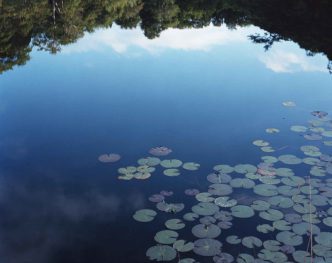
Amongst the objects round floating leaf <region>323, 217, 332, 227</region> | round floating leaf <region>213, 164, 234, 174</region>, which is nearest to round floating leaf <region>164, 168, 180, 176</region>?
round floating leaf <region>213, 164, 234, 174</region>

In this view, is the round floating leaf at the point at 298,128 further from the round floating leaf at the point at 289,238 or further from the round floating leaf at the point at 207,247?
the round floating leaf at the point at 207,247

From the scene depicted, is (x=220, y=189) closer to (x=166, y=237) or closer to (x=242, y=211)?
(x=242, y=211)

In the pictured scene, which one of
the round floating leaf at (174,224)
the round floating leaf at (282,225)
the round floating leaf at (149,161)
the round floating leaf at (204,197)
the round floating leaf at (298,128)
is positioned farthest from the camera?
the round floating leaf at (298,128)

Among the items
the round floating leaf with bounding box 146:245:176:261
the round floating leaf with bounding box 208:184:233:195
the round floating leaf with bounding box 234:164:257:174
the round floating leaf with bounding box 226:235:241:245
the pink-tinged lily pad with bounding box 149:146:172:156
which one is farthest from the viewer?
the pink-tinged lily pad with bounding box 149:146:172:156

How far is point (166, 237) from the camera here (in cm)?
489

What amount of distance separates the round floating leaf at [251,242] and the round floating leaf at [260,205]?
622mm

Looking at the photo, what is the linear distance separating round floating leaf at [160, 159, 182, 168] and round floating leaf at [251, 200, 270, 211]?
5.42 ft

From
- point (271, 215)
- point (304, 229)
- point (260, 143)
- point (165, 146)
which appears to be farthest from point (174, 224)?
point (260, 143)

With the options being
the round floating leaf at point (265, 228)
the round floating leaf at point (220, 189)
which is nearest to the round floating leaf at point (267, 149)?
the round floating leaf at point (220, 189)

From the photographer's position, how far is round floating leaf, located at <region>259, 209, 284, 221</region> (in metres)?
5.14

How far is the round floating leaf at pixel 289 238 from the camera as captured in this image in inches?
184

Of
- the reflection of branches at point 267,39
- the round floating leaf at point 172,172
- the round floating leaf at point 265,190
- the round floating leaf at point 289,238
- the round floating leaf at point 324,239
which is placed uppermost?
the reflection of branches at point 267,39

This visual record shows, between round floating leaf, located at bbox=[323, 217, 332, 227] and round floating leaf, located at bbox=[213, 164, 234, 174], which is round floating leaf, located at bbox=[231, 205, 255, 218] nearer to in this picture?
round floating leaf, located at bbox=[323, 217, 332, 227]

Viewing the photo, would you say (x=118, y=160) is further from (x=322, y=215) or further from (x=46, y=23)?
(x=46, y=23)
